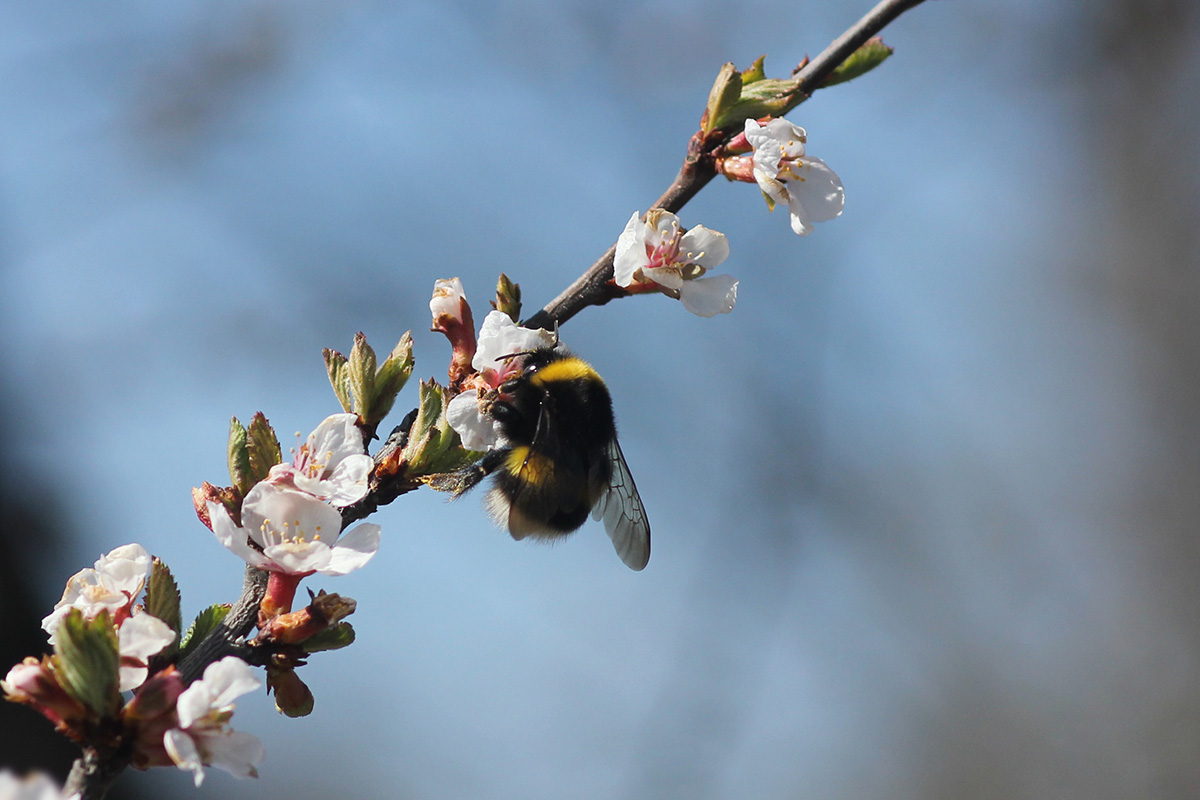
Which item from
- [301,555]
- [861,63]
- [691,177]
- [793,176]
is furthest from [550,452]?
[861,63]

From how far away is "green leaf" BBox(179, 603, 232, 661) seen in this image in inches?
40.7

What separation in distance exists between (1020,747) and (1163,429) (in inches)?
99.6

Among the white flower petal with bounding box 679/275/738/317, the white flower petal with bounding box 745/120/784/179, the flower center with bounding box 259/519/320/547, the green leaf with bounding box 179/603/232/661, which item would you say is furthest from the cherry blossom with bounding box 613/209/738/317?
the green leaf with bounding box 179/603/232/661

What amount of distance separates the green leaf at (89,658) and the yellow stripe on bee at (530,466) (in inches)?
21.5

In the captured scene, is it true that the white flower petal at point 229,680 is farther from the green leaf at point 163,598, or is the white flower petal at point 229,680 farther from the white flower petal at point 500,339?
the white flower petal at point 500,339

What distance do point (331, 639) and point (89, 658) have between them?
266mm

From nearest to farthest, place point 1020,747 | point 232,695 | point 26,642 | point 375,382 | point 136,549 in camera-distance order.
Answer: point 232,695 < point 136,549 < point 375,382 < point 26,642 < point 1020,747

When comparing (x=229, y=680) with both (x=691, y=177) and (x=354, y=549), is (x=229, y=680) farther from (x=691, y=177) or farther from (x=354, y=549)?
(x=691, y=177)

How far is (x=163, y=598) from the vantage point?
1010 mm

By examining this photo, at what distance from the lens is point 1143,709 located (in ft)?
19.0

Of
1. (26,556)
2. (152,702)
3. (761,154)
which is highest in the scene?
(761,154)

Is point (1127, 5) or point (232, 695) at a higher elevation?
point (1127, 5)

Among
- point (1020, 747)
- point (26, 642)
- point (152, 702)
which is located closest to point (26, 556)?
point (26, 642)

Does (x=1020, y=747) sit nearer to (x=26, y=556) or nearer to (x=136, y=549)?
(x=26, y=556)
